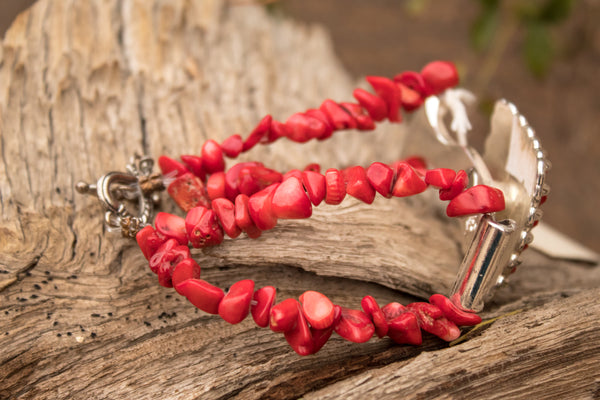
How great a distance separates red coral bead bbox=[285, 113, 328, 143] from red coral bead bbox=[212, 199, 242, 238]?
10.9 inches

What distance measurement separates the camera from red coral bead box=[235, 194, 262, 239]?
38.4 inches

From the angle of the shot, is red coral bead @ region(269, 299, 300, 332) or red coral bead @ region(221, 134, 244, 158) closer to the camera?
red coral bead @ region(269, 299, 300, 332)

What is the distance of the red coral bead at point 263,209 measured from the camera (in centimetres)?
95

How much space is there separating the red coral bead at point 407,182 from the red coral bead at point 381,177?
0.05 feet

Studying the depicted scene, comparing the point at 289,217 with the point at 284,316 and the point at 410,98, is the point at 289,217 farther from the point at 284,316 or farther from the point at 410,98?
the point at 410,98

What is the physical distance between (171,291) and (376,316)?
17.1 inches

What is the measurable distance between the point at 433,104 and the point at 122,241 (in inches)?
31.3

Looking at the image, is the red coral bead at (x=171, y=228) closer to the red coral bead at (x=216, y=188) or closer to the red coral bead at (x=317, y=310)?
the red coral bead at (x=216, y=188)

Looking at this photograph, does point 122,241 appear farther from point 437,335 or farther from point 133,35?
point 133,35

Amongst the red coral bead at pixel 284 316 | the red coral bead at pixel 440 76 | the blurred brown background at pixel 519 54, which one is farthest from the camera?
the blurred brown background at pixel 519 54

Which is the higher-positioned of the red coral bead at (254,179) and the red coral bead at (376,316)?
the red coral bead at (254,179)

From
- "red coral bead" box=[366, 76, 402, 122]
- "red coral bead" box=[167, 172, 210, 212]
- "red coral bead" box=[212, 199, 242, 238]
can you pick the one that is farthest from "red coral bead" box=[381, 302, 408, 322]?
"red coral bead" box=[366, 76, 402, 122]

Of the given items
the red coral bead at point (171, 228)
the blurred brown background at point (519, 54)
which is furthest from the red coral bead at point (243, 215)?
the blurred brown background at point (519, 54)

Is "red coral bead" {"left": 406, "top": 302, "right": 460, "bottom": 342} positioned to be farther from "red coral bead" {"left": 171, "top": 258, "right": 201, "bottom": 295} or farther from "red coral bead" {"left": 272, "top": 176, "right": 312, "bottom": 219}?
"red coral bead" {"left": 171, "top": 258, "right": 201, "bottom": 295}
